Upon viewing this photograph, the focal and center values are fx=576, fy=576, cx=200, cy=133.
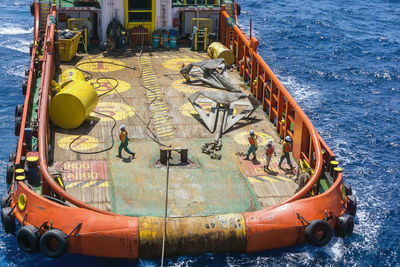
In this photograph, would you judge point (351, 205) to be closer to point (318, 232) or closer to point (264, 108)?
point (318, 232)

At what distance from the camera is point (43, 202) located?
17.3m

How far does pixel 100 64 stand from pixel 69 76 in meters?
4.40

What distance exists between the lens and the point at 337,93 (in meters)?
37.1

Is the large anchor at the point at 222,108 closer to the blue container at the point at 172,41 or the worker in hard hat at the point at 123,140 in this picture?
the worker in hard hat at the point at 123,140

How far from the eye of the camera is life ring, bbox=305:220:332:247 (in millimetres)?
17422

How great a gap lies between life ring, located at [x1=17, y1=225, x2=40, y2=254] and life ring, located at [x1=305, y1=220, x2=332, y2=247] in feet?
26.6

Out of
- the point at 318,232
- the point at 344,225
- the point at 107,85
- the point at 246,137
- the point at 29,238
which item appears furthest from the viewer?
the point at 107,85

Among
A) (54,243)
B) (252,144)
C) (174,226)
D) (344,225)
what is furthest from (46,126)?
(344,225)

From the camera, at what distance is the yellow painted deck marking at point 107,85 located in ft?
90.2

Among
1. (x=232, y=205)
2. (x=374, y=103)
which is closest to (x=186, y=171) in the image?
(x=232, y=205)

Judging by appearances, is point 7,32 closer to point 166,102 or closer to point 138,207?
point 166,102

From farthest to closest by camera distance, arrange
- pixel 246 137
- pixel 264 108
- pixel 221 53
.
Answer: pixel 221 53 → pixel 264 108 → pixel 246 137

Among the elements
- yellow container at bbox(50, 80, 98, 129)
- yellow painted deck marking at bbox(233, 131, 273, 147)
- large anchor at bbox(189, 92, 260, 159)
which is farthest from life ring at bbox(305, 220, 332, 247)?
yellow container at bbox(50, 80, 98, 129)

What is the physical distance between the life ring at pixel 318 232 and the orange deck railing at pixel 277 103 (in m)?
1.07
